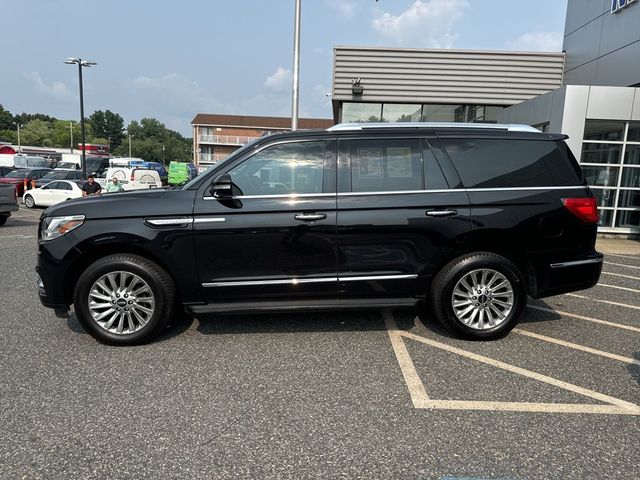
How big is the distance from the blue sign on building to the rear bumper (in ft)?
35.5

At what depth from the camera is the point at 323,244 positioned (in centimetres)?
421

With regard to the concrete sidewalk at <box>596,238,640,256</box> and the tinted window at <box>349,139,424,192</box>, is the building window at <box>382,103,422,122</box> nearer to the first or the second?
the concrete sidewalk at <box>596,238,640,256</box>

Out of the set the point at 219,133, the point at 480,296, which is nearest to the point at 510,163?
the point at 480,296

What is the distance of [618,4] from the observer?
12297 mm

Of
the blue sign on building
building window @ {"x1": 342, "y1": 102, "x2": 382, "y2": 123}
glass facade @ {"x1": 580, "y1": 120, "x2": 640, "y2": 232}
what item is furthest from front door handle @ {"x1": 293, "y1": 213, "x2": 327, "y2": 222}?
building window @ {"x1": 342, "y1": 102, "x2": 382, "y2": 123}

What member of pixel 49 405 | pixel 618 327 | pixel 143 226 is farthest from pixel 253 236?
pixel 618 327

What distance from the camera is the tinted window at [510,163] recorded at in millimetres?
4422

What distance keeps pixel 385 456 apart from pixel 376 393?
75 cm

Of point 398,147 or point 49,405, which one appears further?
point 398,147

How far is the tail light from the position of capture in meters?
4.41

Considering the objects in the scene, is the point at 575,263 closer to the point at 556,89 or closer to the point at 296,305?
the point at 296,305

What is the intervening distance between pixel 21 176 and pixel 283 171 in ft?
79.8

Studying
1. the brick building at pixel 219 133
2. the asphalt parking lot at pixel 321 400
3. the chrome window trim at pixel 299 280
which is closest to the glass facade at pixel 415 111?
the asphalt parking lot at pixel 321 400

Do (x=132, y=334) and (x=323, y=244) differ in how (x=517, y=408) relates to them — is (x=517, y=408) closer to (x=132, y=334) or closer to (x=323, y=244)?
(x=323, y=244)
